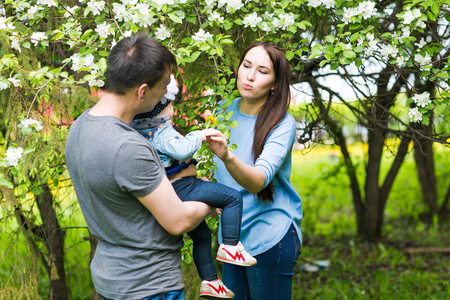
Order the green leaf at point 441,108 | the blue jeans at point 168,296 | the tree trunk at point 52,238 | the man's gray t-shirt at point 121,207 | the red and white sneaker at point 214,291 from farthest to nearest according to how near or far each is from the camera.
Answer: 1. the tree trunk at point 52,238
2. the green leaf at point 441,108
3. the red and white sneaker at point 214,291
4. the blue jeans at point 168,296
5. the man's gray t-shirt at point 121,207

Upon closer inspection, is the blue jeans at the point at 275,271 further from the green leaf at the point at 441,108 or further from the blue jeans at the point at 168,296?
the green leaf at the point at 441,108

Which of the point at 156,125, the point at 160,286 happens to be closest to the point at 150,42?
the point at 156,125

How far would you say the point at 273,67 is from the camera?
236 centimetres

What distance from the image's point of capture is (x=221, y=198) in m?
1.96

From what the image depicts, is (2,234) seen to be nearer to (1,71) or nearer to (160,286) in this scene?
(1,71)

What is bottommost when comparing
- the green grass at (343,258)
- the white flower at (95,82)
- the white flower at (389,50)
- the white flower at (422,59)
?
the green grass at (343,258)

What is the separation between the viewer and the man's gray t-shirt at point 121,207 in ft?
5.03

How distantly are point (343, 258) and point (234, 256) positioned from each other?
4.14 metres

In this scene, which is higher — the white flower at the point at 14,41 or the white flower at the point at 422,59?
the white flower at the point at 14,41

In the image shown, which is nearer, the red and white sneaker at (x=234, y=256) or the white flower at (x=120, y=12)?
the red and white sneaker at (x=234, y=256)

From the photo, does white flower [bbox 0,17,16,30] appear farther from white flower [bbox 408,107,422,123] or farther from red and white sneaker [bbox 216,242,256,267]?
white flower [bbox 408,107,422,123]

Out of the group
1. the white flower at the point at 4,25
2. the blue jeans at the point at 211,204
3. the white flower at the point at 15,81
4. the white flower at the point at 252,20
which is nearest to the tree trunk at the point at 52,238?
the white flower at the point at 15,81

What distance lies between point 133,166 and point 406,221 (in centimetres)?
670

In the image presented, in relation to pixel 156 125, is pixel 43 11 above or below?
above
